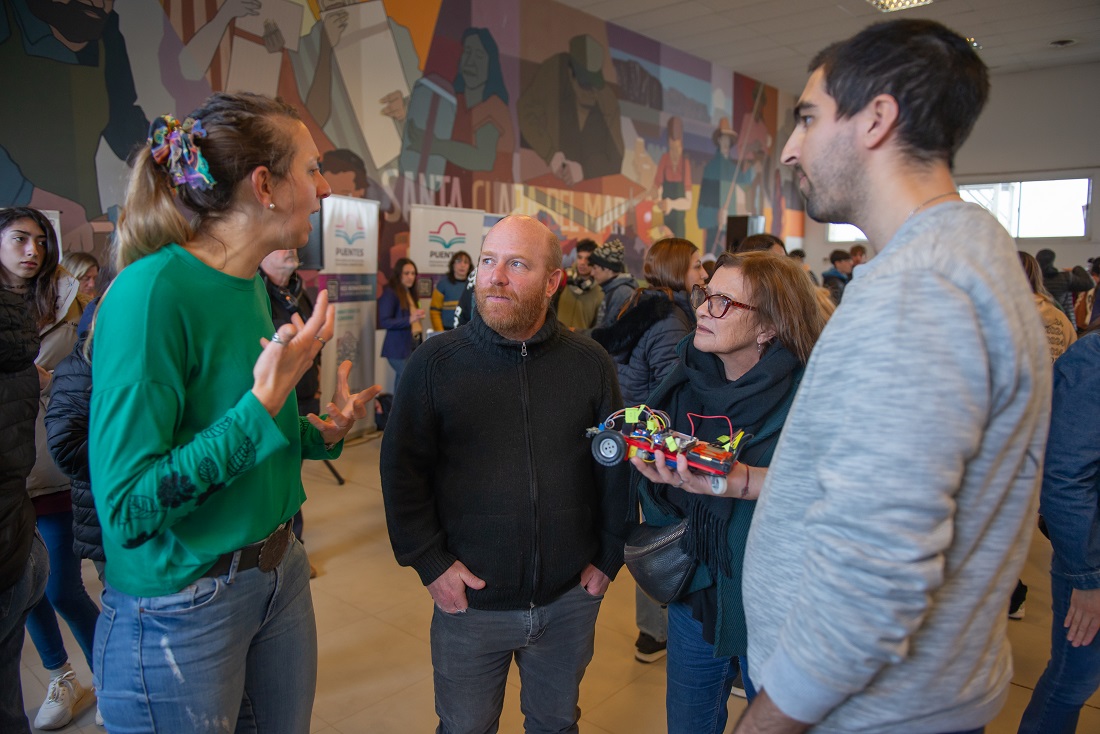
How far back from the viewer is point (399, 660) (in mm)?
2959

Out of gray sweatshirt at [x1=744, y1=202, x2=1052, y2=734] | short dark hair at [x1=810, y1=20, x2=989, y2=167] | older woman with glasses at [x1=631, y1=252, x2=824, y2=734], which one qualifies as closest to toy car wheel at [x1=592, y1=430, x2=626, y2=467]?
older woman with glasses at [x1=631, y1=252, x2=824, y2=734]

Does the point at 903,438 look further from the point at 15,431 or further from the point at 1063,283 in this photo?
the point at 1063,283

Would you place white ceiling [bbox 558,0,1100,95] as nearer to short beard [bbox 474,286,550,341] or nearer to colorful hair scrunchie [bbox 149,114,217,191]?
short beard [bbox 474,286,550,341]

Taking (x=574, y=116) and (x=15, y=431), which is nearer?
(x=15, y=431)

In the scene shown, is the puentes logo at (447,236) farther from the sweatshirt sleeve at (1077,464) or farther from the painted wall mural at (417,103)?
the sweatshirt sleeve at (1077,464)

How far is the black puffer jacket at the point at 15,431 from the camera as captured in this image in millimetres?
1669

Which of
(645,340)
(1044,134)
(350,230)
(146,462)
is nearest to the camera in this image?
(146,462)

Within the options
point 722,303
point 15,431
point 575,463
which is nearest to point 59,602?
point 15,431

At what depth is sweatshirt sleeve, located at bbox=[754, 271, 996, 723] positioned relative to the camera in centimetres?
79

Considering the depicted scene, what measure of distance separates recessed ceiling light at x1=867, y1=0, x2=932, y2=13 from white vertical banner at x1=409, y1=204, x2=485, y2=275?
5.96m

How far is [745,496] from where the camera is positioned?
1.55m

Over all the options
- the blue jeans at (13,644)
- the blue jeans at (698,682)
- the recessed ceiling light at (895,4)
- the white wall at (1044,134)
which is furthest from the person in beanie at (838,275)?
the blue jeans at (13,644)

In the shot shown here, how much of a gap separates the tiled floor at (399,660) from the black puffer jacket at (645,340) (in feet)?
4.01

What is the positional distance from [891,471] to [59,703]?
3003mm
